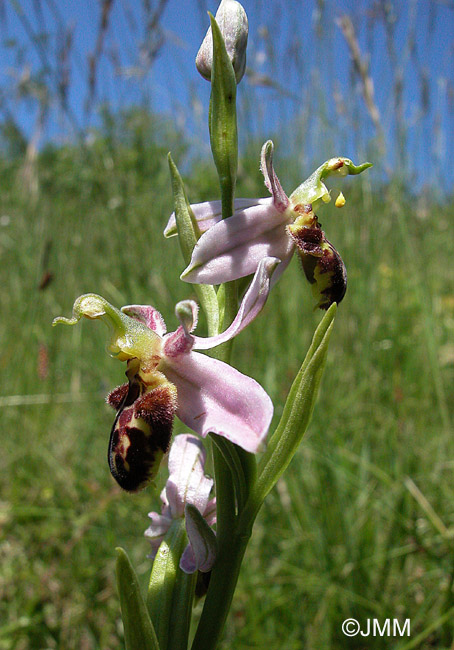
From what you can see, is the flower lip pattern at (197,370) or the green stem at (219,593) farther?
the green stem at (219,593)

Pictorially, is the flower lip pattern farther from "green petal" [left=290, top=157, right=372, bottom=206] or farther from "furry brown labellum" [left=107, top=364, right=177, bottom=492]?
"green petal" [left=290, top=157, right=372, bottom=206]

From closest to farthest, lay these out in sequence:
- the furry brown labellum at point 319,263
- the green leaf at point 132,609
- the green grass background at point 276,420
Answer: the green leaf at point 132,609 → the furry brown labellum at point 319,263 → the green grass background at point 276,420

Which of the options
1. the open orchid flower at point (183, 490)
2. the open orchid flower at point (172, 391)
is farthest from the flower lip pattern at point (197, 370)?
the open orchid flower at point (183, 490)

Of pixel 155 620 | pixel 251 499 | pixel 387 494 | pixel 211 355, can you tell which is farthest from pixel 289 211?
pixel 387 494

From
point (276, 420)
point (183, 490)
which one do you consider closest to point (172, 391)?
point (183, 490)

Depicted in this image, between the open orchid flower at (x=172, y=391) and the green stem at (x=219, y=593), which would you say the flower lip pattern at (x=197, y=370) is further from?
the green stem at (x=219, y=593)

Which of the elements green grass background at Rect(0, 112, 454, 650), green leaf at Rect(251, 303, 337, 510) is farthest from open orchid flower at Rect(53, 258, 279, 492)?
green grass background at Rect(0, 112, 454, 650)

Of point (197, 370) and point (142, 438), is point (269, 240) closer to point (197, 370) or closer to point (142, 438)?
point (197, 370)
